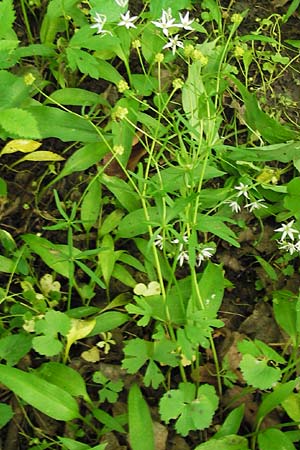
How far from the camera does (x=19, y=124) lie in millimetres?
1373

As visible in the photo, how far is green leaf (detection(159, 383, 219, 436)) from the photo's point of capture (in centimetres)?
139

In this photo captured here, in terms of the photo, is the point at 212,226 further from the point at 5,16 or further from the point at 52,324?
the point at 5,16

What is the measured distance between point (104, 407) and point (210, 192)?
0.61 meters

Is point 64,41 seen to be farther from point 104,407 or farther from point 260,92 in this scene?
point 104,407

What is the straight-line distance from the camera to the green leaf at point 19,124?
1362 millimetres

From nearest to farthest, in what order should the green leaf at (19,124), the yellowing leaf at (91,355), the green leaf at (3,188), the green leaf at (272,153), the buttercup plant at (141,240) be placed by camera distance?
the green leaf at (19,124) < the buttercup plant at (141,240) < the yellowing leaf at (91,355) < the green leaf at (3,188) < the green leaf at (272,153)

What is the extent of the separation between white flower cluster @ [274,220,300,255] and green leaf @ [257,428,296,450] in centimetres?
42

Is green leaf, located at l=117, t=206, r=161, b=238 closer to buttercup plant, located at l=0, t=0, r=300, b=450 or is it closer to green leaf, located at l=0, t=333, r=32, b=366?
buttercup plant, located at l=0, t=0, r=300, b=450

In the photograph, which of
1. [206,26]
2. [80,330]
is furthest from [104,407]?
[206,26]

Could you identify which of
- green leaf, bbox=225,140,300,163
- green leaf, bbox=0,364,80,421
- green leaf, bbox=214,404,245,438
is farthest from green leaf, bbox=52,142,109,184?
green leaf, bbox=214,404,245,438

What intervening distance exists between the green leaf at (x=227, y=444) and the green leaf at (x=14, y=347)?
0.43m

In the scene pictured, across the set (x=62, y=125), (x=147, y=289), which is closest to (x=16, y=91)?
(x=62, y=125)

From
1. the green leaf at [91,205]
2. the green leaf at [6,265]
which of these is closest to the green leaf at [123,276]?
the green leaf at [91,205]

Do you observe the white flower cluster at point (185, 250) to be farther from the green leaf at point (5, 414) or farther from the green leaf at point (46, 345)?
the green leaf at point (5, 414)
